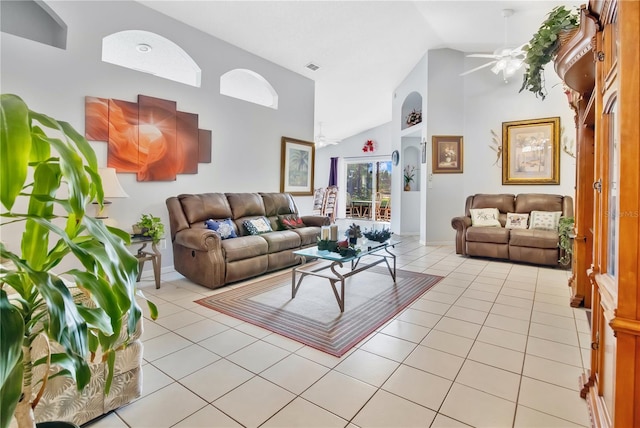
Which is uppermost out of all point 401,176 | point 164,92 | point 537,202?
point 164,92

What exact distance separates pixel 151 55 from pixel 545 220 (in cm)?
622

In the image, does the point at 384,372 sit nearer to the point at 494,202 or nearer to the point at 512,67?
the point at 512,67

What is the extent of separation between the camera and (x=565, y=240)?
158 inches

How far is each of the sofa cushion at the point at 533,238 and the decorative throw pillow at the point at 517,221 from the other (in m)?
0.33

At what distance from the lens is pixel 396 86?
7.39m

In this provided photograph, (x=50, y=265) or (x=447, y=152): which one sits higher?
(x=447, y=152)

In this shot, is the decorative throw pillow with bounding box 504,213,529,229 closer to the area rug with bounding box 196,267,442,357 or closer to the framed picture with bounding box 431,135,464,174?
the framed picture with bounding box 431,135,464,174

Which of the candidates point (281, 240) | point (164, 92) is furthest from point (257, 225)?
point (164, 92)

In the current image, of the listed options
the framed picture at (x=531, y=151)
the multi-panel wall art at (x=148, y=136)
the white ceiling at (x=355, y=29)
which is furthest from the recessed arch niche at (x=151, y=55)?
the framed picture at (x=531, y=151)

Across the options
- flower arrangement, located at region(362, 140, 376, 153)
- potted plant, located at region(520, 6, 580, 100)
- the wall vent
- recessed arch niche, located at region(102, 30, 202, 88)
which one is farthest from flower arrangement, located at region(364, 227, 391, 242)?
flower arrangement, located at region(362, 140, 376, 153)

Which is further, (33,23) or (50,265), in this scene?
(33,23)

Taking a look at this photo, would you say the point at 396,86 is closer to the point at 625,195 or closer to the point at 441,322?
the point at 441,322

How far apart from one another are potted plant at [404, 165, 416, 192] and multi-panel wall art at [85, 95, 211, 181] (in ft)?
15.8

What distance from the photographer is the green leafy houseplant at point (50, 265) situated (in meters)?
0.64
